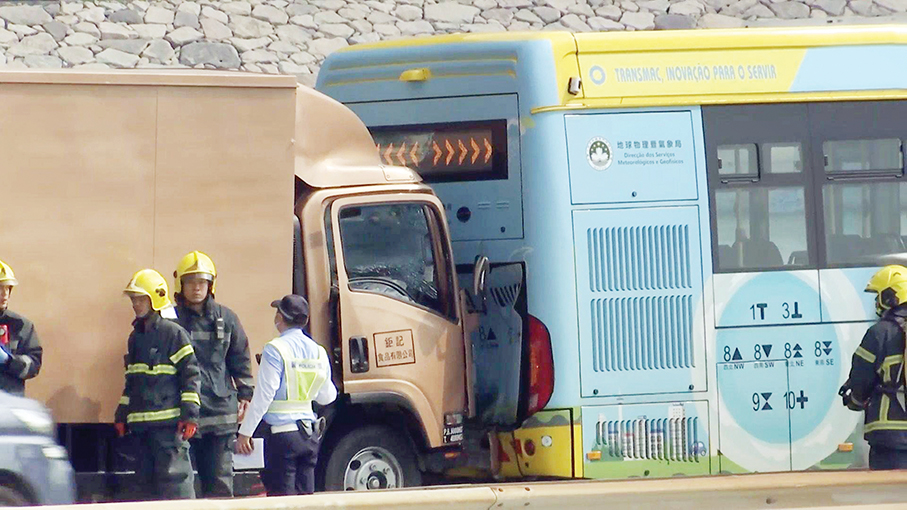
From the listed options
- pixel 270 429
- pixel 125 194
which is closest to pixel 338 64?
pixel 125 194

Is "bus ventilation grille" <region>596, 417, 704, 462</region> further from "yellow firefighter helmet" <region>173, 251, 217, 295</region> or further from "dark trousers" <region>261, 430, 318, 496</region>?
"yellow firefighter helmet" <region>173, 251, 217, 295</region>

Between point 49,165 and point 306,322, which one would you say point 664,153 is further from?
point 49,165

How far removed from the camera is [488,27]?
1808 cm

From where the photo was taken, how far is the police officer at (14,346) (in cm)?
774

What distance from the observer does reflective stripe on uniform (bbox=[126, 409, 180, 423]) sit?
7.90m

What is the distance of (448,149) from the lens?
9648 millimetres

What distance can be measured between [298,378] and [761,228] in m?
3.36

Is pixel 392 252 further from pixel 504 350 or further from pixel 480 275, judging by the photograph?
pixel 504 350

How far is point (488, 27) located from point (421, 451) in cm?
994

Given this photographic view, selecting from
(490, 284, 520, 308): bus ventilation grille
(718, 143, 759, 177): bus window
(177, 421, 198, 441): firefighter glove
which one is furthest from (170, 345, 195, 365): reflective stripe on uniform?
(718, 143, 759, 177): bus window

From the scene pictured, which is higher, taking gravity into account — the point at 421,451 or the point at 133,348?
the point at 133,348

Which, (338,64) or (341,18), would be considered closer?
(338,64)

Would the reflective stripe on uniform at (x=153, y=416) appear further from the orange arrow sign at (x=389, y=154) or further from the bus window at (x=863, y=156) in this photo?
the bus window at (x=863, y=156)

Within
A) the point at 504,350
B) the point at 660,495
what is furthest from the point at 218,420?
the point at 660,495
